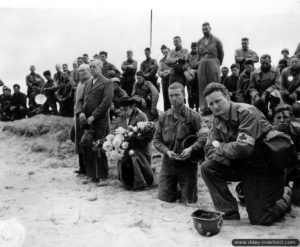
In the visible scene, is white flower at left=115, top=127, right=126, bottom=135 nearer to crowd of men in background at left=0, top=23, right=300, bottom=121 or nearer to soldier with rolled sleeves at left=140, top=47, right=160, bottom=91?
crowd of men in background at left=0, top=23, right=300, bottom=121

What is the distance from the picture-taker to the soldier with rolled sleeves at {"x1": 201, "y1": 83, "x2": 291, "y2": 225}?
4238 mm

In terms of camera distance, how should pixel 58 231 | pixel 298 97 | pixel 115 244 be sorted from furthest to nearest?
pixel 298 97 → pixel 58 231 → pixel 115 244

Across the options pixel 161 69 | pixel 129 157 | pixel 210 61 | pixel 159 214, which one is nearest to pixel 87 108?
pixel 129 157

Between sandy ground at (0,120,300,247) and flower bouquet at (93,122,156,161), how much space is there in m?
0.63

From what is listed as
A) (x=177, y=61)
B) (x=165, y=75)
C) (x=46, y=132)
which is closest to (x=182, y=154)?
(x=177, y=61)

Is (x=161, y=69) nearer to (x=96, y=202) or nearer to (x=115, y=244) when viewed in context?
(x=96, y=202)

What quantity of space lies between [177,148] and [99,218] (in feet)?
4.91

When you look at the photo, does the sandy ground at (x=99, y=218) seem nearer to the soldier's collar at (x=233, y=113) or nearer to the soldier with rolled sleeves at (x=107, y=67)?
the soldier's collar at (x=233, y=113)

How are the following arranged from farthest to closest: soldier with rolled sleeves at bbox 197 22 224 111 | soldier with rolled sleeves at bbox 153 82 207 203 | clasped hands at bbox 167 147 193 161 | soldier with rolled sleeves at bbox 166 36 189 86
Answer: soldier with rolled sleeves at bbox 166 36 189 86, soldier with rolled sleeves at bbox 197 22 224 111, soldier with rolled sleeves at bbox 153 82 207 203, clasped hands at bbox 167 147 193 161

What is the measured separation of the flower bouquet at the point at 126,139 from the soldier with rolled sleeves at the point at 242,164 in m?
1.78

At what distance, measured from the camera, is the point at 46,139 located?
10.9 m

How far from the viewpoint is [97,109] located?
22.0 feet

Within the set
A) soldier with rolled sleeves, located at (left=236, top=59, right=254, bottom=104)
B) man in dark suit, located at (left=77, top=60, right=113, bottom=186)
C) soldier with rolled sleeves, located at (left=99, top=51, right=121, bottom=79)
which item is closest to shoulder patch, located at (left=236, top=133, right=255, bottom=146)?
man in dark suit, located at (left=77, top=60, right=113, bottom=186)

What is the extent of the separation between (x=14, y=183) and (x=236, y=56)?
244 inches
